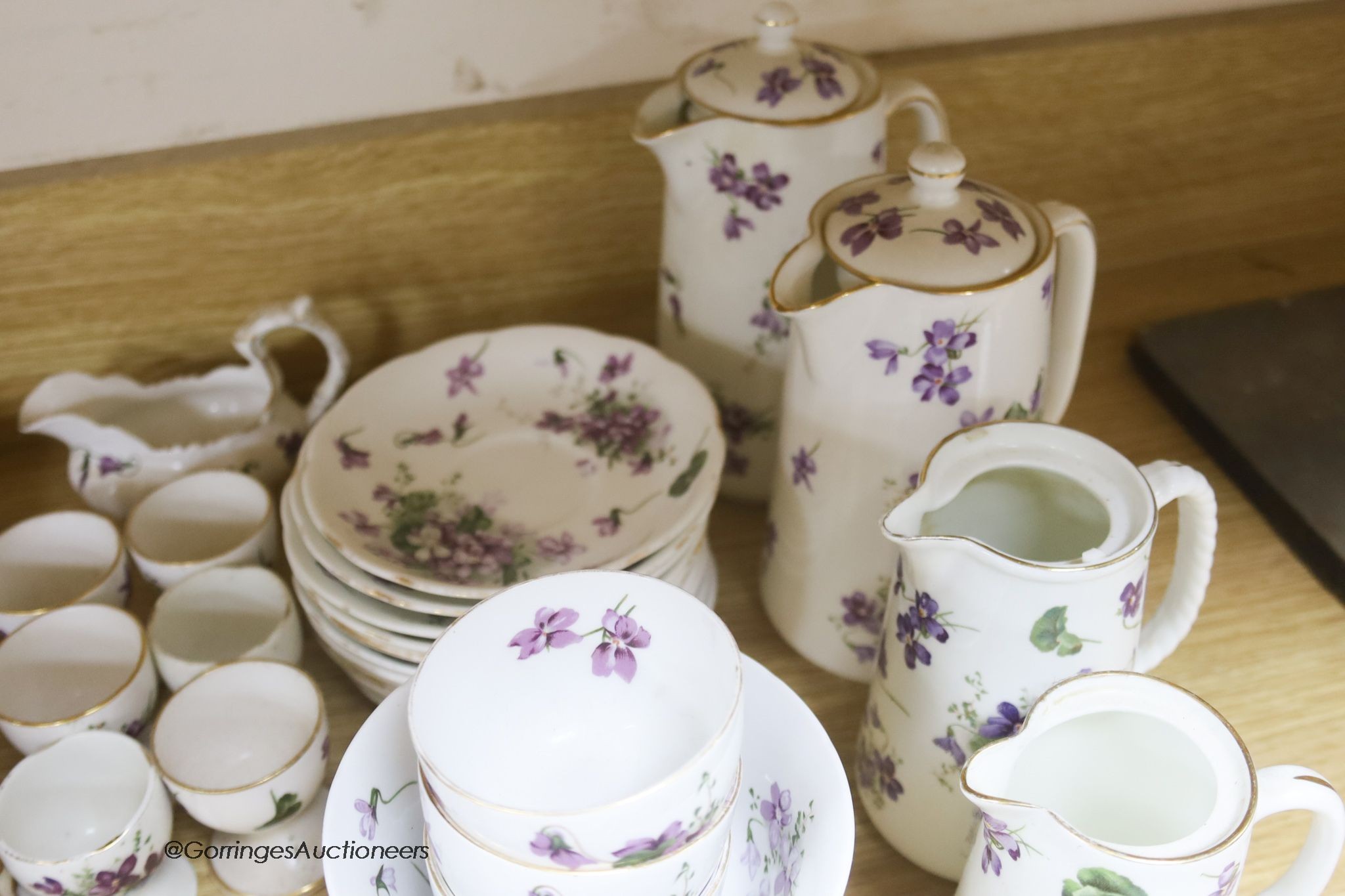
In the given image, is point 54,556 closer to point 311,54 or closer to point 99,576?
point 99,576

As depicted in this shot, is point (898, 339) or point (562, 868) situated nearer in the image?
point (562, 868)

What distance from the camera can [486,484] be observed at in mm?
665

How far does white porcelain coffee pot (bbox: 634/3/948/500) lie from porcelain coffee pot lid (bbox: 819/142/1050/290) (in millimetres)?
80

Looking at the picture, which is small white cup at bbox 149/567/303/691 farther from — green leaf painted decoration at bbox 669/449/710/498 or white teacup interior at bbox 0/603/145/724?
green leaf painted decoration at bbox 669/449/710/498

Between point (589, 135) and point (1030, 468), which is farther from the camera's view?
point (589, 135)

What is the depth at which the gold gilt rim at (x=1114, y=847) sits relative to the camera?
0.39 m

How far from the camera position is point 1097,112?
82 cm

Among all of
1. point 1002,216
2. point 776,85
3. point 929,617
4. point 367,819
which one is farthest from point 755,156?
point 367,819

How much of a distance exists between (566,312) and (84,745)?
41 centimetres

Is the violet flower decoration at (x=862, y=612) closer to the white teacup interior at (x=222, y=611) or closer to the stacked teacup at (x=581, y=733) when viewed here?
the stacked teacup at (x=581, y=733)

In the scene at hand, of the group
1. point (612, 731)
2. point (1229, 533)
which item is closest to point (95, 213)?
point (612, 731)

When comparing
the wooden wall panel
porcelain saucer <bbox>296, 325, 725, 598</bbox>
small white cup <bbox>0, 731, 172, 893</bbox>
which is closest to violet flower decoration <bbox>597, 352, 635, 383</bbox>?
porcelain saucer <bbox>296, 325, 725, 598</bbox>

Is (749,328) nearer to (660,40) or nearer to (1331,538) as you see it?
(660,40)

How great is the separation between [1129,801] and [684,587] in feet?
0.76
